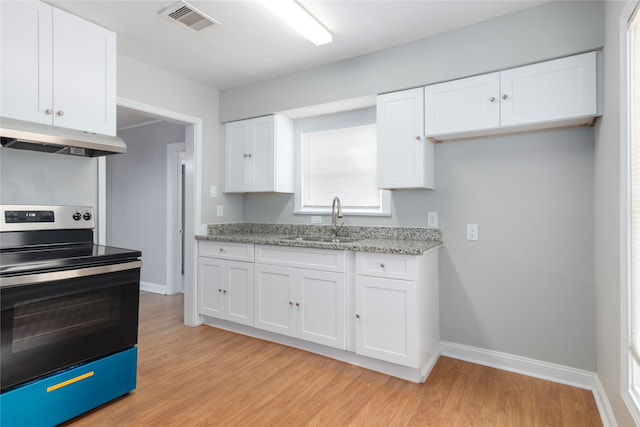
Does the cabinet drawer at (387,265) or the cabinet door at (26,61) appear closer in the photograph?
the cabinet door at (26,61)

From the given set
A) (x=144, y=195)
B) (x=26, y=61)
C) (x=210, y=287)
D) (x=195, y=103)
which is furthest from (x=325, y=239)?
(x=144, y=195)

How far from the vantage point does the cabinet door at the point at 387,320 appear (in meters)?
2.27

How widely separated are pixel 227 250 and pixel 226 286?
343mm

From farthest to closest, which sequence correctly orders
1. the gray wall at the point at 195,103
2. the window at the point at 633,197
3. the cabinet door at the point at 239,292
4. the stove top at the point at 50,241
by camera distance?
the cabinet door at the point at 239,292, the gray wall at the point at 195,103, the stove top at the point at 50,241, the window at the point at 633,197

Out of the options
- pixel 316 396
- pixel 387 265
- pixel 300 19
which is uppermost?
pixel 300 19

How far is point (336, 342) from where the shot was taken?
261cm

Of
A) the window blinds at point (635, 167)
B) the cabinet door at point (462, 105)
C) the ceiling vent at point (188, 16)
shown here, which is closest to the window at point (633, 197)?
the window blinds at point (635, 167)

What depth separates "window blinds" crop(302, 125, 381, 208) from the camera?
3203 millimetres

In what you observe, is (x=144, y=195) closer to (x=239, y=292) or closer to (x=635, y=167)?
(x=239, y=292)

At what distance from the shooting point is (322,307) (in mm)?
2684

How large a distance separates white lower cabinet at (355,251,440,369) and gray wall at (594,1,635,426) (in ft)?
3.25

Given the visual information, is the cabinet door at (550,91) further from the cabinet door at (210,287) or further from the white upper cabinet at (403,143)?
the cabinet door at (210,287)

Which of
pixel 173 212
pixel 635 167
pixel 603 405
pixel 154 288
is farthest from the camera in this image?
pixel 154 288

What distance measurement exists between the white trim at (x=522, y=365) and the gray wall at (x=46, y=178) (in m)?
2.98
